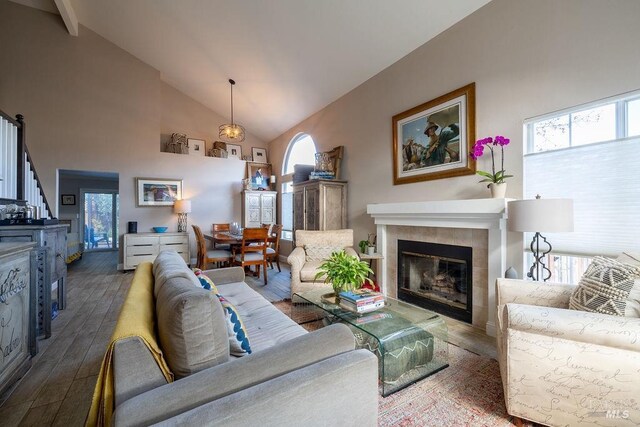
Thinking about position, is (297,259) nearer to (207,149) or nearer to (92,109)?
(207,149)

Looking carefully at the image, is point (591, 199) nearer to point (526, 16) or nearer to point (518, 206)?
point (518, 206)

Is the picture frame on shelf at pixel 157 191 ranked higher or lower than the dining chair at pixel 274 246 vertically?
higher

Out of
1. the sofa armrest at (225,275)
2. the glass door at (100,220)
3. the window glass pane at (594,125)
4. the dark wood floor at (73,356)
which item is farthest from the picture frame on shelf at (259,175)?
the window glass pane at (594,125)

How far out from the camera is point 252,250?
4410mm

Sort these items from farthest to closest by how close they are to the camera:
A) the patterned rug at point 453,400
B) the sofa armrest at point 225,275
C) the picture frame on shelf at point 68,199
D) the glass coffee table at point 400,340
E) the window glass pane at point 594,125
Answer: the picture frame on shelf at point 68,199, the sofa armrest at point 225,275, the window glass pane at point 594,125, the glass coffee table at point 400,340, the patterned rug at point 453,400

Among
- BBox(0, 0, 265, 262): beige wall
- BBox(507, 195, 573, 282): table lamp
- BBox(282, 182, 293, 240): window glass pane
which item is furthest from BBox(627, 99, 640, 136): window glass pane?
BBox(0, 0, 265, 262): beige wall

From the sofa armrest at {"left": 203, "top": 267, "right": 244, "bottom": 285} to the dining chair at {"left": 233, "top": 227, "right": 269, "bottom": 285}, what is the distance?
1533mm

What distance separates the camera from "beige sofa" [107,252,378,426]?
30.1 inches

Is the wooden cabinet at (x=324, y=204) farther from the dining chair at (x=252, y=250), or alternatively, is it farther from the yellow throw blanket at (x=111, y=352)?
the yellow throw blanket at (x=111, y=352)

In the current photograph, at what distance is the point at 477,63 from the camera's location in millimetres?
2646

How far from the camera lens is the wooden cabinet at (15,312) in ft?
5.23

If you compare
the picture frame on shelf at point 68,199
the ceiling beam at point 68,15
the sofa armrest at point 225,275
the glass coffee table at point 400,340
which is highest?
the ceiling beam at point 68,15

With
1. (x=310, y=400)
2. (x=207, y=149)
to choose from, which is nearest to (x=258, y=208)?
(x=207, y=149)

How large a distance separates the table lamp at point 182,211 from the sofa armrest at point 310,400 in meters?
5.57
